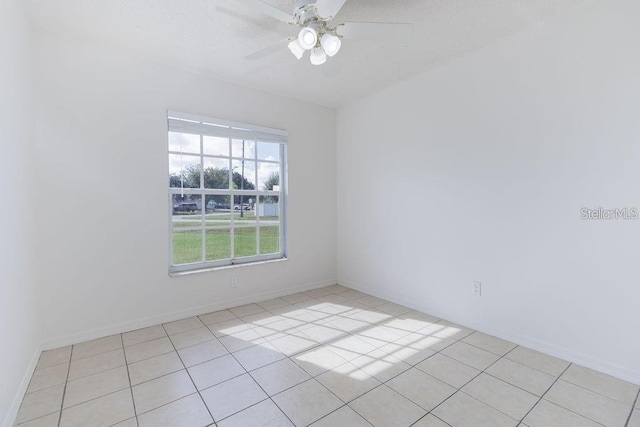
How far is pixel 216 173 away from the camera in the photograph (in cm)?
338

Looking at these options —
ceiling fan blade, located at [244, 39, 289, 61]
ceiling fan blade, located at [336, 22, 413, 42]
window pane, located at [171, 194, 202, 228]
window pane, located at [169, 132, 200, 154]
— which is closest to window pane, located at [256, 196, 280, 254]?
window pane, located at [171, 194, 202, 228]

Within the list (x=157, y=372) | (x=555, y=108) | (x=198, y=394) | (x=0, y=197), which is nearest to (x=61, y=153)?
(x=0, y=197)

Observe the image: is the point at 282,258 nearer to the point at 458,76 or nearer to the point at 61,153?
the point at 61,153

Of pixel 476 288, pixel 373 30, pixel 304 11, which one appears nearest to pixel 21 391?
pixel 304 11

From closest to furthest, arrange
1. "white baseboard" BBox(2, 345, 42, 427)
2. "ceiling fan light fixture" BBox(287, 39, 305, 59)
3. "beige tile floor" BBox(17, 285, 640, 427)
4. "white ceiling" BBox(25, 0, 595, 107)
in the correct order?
"white baseboard" BBox(2, 345, 42, 427)
"beige tile floor" BBox(17, 285, 640, 427)
"ceiling fan light fixture" BBox(287, 39, 305, 59)
"white ceiling" BBox(25, 0, 595, 107)

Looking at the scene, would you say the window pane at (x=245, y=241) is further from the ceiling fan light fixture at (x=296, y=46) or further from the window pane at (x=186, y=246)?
the ceiling fan light fixture at (x=296, y=46)

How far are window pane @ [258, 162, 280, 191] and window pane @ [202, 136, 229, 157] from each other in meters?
0.47

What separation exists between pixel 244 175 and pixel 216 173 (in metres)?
0.35

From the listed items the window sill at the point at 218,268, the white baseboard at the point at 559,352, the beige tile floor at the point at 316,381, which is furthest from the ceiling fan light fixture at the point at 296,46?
the white baseboard at the point at 559,352

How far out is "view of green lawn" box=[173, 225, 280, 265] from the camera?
10.4ft

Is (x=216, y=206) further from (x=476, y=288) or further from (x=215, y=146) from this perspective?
(x=476, y=288)

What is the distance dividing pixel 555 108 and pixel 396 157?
1535 millimetres

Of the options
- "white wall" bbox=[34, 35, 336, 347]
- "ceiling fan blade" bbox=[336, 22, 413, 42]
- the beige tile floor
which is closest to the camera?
the beige tile floor

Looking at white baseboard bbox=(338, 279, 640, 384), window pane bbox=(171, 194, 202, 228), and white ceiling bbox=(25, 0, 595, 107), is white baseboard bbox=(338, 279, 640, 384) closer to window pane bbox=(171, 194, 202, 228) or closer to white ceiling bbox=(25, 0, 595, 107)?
white ceiling bbox=(25, 0, 595, 107)
